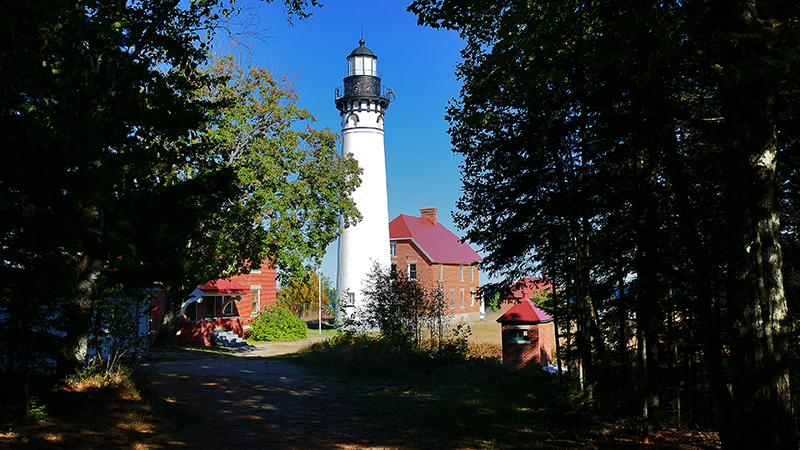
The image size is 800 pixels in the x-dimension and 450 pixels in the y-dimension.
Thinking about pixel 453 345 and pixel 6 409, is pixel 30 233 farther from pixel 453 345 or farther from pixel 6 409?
pixel 453 345

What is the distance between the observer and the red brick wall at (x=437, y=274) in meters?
48.6

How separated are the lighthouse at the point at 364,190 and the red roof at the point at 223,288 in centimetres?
716

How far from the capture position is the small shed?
20984mm

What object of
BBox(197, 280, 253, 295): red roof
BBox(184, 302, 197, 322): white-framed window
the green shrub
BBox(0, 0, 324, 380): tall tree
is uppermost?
BBox(0, 0, 324, 380): tall tree

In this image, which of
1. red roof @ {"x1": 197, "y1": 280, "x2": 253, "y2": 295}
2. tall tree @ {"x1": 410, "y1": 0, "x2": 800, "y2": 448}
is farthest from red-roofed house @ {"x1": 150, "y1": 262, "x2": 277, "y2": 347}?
tall tree @ {"x1": 410, "y1": 0, "x2": 800, "y2": 448}

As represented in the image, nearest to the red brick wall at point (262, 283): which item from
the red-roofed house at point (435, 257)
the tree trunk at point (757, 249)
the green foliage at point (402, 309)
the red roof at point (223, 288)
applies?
the red roof at point (223, 288)

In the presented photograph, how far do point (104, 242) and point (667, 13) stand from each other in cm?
930

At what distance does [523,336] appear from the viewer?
21.3 metres

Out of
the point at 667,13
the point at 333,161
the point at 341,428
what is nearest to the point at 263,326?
the point at 333,161

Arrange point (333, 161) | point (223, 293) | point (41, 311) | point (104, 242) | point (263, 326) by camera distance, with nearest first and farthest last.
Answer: point (41, 311) < point (104, 242) < point (333, 161) < point (223, 293) < point (263, 326)

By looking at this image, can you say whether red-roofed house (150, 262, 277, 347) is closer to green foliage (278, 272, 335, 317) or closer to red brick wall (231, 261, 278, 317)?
red brick wall (231, 261, 278, 317)

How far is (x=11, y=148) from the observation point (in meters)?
7.56

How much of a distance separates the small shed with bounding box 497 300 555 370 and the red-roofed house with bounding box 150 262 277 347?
13.5 meters

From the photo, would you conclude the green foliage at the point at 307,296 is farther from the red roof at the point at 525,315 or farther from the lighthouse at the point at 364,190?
the red roof at the point at 525,315
